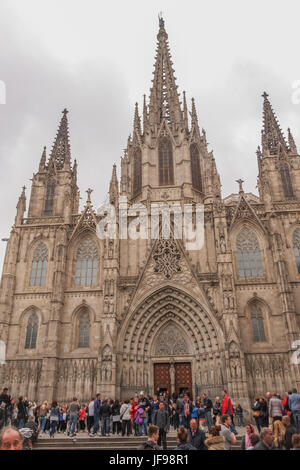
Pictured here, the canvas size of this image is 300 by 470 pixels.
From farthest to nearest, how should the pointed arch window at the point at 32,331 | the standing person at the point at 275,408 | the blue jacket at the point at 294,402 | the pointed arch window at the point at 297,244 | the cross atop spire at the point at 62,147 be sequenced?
1. the cross atop spire at the point at 62,147
2. the pointed arch window at the point at 297,244
3. the pointed arch window at the point at 32,331
4. the blue jacket at the point at 294,402
5. the standing person at the point at 275,408

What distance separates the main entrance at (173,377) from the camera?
2383cm

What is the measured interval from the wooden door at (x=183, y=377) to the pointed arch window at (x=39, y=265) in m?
11.8

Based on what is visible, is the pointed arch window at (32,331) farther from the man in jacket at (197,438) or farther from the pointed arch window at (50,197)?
the man in jacket at (197,438)

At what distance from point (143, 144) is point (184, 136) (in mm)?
3840

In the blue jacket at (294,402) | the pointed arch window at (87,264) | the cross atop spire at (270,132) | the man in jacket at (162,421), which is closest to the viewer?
the man in jacket at (162,421)

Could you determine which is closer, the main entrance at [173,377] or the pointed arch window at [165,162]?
the main entrance at [173,377]

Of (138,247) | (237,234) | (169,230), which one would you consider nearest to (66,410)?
(138,247)

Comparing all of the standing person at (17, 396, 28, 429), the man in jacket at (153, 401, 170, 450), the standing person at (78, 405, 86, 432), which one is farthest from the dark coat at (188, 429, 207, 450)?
the standing person at (78, 405, 86, 432)

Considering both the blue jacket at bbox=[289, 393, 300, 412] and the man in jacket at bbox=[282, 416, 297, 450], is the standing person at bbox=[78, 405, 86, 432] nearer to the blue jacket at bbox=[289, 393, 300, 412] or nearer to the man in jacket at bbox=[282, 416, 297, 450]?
the blue jacket at bbox=[289, 393, 300, 412]

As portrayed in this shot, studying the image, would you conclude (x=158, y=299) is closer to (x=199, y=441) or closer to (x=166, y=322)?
(x=166, y=322)

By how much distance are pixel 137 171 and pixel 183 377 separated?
18307mm

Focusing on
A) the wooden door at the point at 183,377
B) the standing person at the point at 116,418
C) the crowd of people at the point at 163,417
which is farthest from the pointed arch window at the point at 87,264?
the standing person at the point at 116,418
